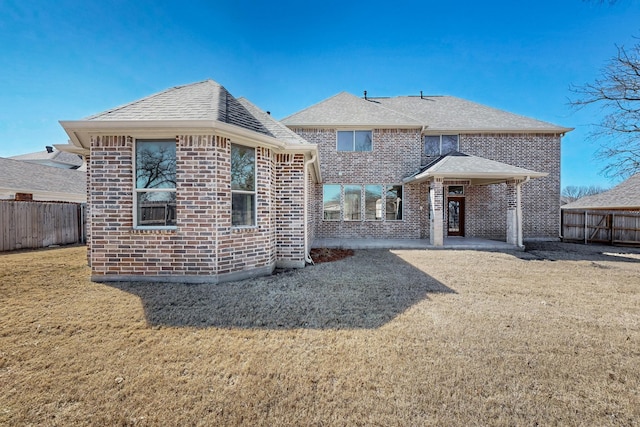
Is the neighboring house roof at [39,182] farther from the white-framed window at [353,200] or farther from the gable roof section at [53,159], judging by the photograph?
the white-framed window at [353,200]

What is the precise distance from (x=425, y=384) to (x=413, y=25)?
12.6m

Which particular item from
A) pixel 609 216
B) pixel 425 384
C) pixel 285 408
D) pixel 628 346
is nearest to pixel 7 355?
pixel 285 408

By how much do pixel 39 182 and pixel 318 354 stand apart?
2047 cm

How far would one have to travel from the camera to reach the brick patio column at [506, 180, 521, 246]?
10320mm

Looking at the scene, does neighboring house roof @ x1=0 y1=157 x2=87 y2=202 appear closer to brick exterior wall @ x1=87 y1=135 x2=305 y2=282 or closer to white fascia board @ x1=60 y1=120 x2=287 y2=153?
white fascia board @ x1=60 y1=120 x2=287 y2=153

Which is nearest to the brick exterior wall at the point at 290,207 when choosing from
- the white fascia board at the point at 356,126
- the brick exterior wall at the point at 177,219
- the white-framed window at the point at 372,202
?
the brick exterior wall at the point at 177,219

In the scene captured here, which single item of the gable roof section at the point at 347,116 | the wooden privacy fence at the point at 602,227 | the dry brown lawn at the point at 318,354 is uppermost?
the gable roof section at the point at 347,116

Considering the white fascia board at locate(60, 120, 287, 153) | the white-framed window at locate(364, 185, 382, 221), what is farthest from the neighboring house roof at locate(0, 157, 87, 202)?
the white-framed window at locate(364, 185, 382, 221)

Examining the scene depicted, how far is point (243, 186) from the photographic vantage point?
5.79 m

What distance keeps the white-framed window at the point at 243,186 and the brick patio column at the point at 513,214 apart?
1044 cm

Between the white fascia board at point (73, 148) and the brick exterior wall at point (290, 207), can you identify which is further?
the brick exterior wall at point (290, 207)

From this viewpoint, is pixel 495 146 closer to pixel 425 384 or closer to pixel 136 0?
pixel 425 384

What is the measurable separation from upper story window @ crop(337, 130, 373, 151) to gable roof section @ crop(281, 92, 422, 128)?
440 millimetres

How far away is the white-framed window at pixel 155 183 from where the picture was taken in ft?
17.1
